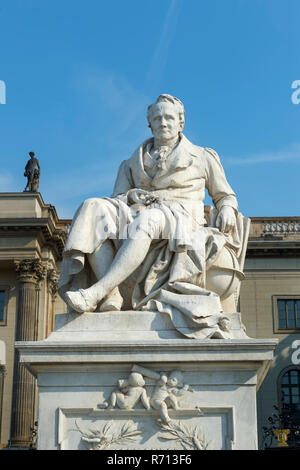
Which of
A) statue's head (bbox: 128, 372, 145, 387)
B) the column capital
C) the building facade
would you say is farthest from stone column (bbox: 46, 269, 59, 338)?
statue's head (bbox: 128, 372, 145, 387)

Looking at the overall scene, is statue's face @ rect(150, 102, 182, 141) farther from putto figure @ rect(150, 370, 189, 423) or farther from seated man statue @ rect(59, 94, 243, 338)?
putto figure @ rect(150, 370, 189, 423)

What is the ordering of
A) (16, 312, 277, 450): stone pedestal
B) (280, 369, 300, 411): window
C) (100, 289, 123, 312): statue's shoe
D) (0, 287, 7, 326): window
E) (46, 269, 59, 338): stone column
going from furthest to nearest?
(280, 369, 300, 411): window
(46, 269, 59, 338): stone column
(0, 287, 7, 326): window
(100, 289, 123, 312): statue's shoe
(16, 312, 277, 450): stone pedestal

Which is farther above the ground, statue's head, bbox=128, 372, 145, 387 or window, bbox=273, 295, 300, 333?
window, bbox=273, 295, 300, 333

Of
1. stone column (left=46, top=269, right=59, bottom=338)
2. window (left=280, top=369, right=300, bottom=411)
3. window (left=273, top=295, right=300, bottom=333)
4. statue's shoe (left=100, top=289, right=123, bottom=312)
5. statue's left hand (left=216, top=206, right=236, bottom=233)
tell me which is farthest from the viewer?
window (left=273, top=295, right=300, bottom=333)

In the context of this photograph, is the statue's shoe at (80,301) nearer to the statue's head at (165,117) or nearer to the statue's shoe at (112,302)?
the statue's shoe at (112,302)

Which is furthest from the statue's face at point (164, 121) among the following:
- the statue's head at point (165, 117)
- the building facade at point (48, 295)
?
the building facade at point (48, 295)

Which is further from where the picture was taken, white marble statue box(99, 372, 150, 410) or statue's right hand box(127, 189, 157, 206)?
statue's right hand box(127, 189, 157, 206)

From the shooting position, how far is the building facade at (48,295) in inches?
1332

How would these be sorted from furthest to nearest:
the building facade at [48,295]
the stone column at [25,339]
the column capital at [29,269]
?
the column capital at [29,269]
the building facade at [48,295]
the stone column at [25,339]

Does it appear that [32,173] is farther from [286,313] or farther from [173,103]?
[173,103]

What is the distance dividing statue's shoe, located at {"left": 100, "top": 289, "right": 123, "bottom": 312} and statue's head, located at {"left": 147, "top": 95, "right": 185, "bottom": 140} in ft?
5.21

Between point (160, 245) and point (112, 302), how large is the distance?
625mm

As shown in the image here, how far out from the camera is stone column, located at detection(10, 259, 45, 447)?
3266 centimetres

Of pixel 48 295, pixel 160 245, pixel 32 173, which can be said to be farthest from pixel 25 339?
pixel 160 245
